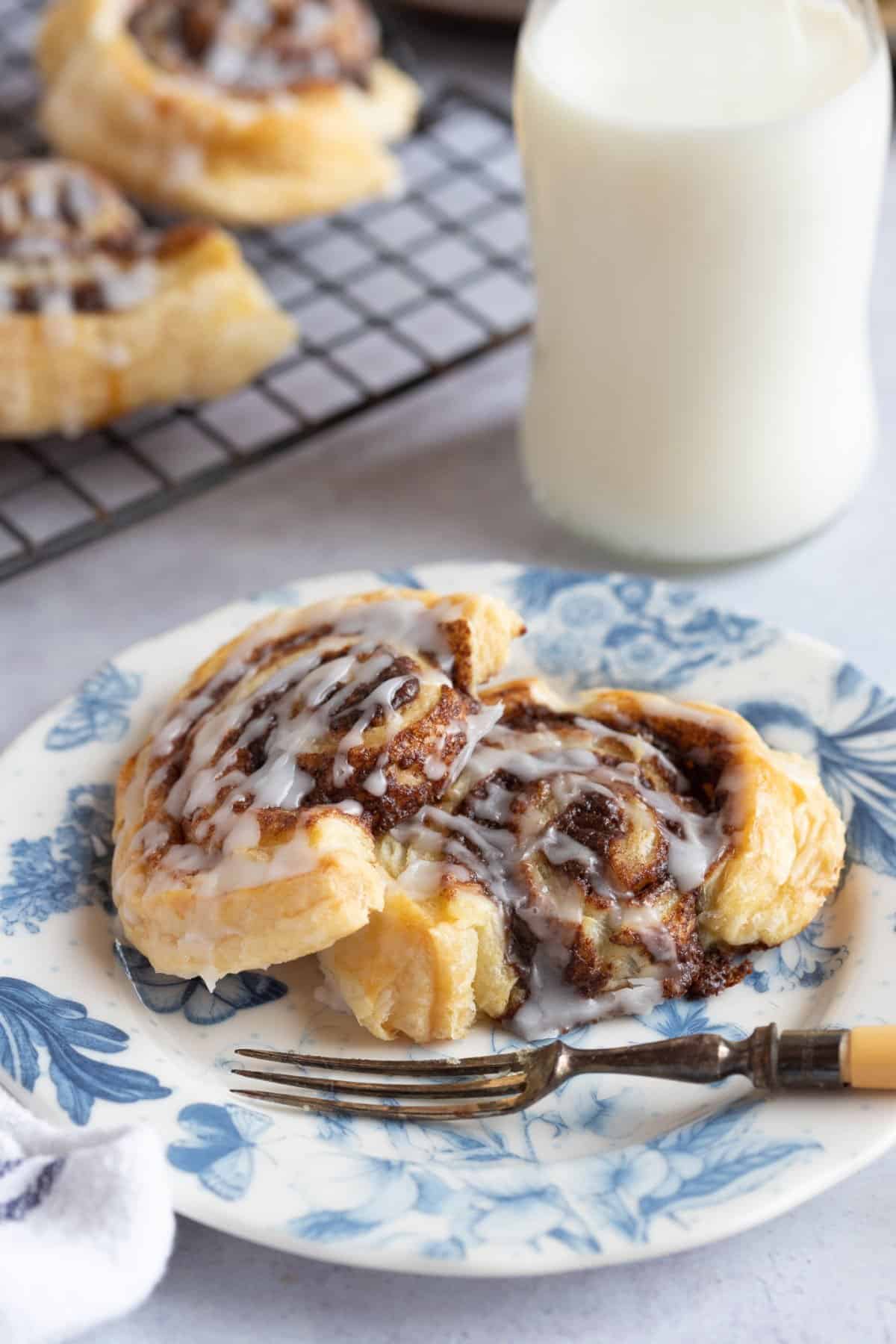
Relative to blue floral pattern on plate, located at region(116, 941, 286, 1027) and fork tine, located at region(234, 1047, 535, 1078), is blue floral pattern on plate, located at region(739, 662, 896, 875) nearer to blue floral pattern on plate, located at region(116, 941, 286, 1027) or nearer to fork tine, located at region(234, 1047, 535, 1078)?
fork tine, located at region(234, 1047, 535, 1078)

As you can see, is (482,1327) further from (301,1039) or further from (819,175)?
(819,175)

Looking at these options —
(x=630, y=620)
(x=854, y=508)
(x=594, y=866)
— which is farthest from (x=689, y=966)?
(x=854, y=508)

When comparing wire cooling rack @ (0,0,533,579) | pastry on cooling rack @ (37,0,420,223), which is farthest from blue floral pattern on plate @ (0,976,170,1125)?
pastry on cooling rack @ (37,0,420,223)

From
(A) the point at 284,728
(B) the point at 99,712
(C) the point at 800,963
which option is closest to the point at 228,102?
(B) the point at 99,712

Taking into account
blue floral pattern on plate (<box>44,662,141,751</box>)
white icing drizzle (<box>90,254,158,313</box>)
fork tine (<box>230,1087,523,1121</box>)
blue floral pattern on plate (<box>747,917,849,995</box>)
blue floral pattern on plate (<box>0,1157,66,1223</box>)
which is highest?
white icing drizzle (<box>90,254,158,313</box>)

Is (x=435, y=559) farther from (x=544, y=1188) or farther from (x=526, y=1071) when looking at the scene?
(x=544, y=1188)

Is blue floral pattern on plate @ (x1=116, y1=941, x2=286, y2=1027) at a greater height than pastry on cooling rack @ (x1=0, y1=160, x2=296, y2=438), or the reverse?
pastry on cooling rack @ (x1=0, y1=160, x2=296, y2=438)
